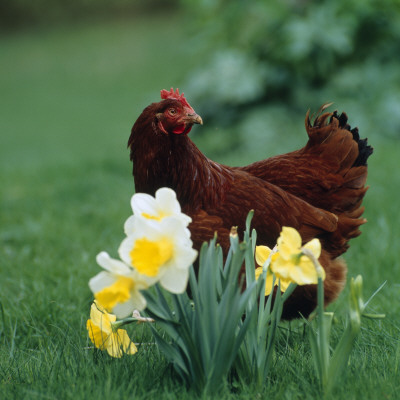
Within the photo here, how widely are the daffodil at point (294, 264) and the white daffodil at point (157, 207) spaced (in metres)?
0.31

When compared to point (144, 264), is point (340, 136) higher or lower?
higher

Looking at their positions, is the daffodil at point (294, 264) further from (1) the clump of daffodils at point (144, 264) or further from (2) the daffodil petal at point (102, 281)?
(2) the daffodil petal at point (102, 281)

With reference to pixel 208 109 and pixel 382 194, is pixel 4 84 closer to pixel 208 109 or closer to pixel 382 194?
pixel 208 109

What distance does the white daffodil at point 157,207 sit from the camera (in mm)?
1864

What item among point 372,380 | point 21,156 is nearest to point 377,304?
point 372,380

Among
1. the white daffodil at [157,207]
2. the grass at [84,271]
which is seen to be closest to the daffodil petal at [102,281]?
the white daffodil at [157,207]

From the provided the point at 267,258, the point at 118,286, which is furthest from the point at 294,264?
the point at 118,286

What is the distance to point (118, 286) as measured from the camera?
1.75m

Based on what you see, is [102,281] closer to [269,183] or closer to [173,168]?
[173,168]

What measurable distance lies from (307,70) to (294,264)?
619 cm

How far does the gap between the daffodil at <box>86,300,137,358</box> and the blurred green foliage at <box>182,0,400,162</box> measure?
17.9 feet

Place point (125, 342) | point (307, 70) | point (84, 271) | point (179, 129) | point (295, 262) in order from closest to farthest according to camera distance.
Answer: 1. point (295, 262)
2. point (125, 342)
3. point (179, 129)
4. point (84, 271)
5. point (307, 70)

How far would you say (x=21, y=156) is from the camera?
931 centimetres

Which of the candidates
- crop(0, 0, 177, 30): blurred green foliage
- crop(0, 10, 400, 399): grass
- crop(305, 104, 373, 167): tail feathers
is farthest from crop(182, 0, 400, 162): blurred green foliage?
crop(0, 0, 177, 30): blurred green foliage
